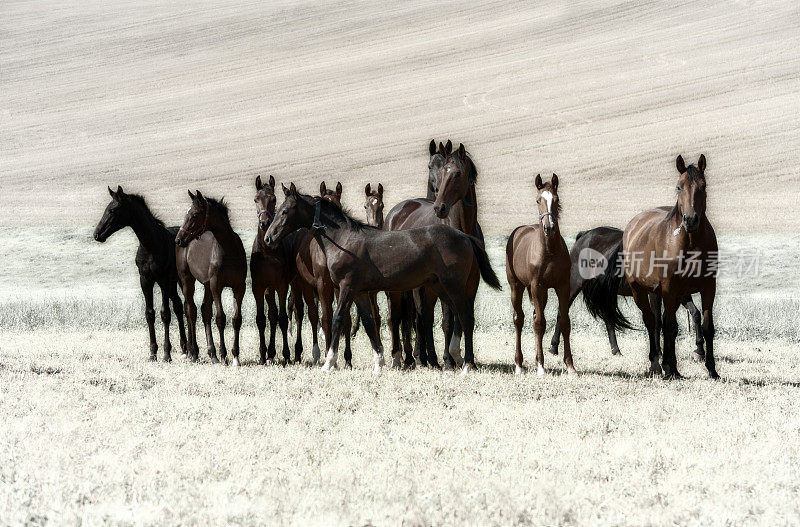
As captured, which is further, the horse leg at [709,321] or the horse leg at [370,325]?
the horse leg at [370,325]

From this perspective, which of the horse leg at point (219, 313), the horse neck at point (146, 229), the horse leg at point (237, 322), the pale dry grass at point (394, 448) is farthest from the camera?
the horse neck at point (146, 229)

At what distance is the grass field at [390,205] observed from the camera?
5480 millimetres

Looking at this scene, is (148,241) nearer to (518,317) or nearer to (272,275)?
(272,275)

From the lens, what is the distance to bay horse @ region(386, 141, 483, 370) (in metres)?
10.7

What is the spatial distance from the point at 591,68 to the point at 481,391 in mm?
38807

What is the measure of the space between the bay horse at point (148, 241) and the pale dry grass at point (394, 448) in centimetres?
240

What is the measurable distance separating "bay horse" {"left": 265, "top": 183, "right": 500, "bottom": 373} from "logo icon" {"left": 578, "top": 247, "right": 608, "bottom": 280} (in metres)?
2.34

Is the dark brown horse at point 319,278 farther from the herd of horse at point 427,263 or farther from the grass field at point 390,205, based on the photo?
the grass field at point 390,205

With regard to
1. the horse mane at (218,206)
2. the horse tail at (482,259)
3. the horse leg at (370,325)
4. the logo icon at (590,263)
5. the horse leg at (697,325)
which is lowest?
the horse leg at (697,325)

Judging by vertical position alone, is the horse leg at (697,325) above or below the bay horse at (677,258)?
below

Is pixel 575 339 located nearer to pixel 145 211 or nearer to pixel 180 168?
pixel 145 211

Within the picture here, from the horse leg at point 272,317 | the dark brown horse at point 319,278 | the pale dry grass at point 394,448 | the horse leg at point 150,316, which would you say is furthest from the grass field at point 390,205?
the dark brown horse at point 319,278

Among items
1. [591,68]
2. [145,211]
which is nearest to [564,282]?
Result: [145,211]

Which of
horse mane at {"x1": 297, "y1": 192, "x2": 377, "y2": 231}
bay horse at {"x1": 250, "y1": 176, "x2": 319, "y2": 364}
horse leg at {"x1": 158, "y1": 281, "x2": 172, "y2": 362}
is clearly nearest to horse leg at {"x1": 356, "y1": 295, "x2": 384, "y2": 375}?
horse mane at {"x1": 297, "y1": 192, "x2": 377, "y2": 231}
